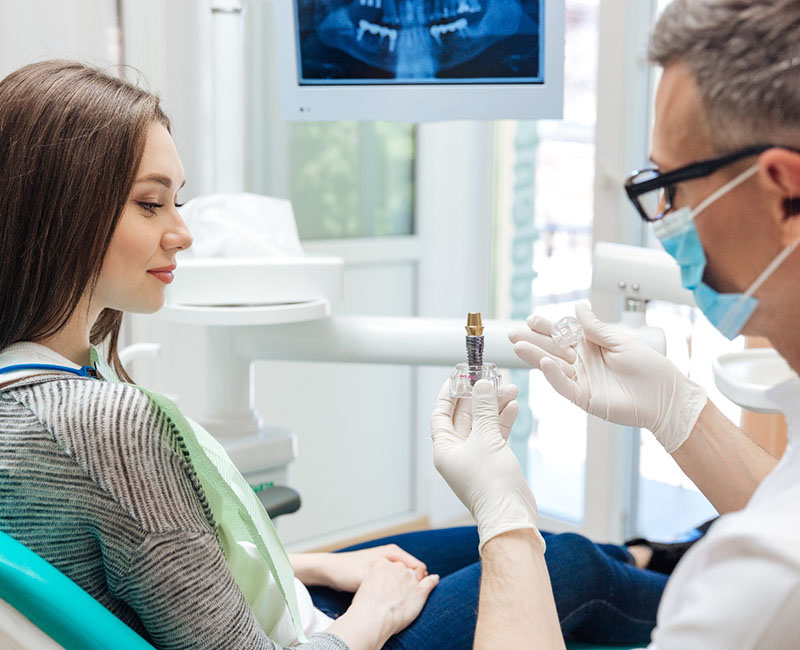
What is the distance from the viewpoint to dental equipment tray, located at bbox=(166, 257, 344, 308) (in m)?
1.70

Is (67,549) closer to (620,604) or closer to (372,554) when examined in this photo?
(372,554)

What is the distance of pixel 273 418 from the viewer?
116 inches

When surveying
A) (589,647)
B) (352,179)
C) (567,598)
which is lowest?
(589,647)

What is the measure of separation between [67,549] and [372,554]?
22.4 inches

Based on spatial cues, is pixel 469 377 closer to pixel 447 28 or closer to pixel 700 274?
pixel 700 274

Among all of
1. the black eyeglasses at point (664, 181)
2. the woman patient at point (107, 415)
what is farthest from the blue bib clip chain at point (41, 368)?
the black eyeglasses at point (664, 181)

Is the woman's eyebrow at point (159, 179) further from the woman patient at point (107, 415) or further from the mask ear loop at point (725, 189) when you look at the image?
the mask ear loop at point (725, 189)

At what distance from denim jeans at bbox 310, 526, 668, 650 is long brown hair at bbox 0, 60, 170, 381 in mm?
623

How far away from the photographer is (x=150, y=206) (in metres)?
1.18

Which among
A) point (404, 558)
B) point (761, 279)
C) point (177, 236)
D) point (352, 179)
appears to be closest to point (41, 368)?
point (177, 236)

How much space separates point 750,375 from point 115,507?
1066 millimetres

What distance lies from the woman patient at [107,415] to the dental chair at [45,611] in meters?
0.05

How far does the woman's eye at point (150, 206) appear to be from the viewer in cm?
116

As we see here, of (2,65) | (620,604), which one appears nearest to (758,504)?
(620,604)
